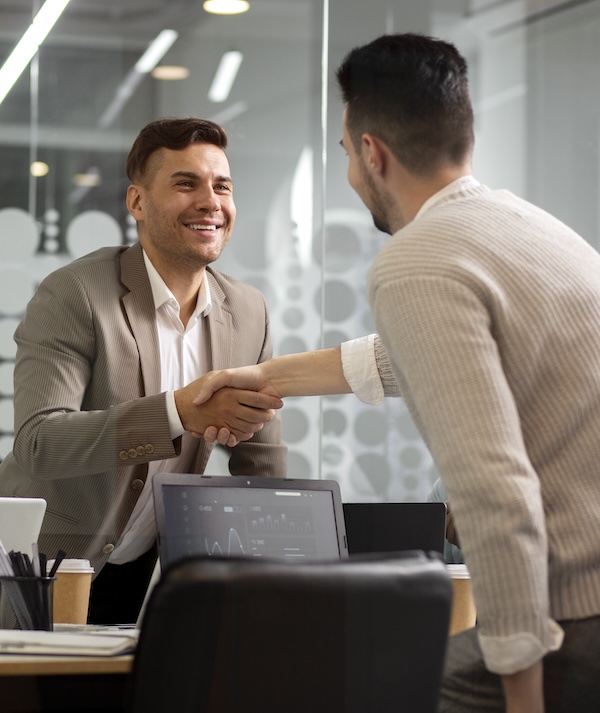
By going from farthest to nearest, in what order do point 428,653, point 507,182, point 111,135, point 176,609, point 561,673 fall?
point 507,182 < point 111,135 < point 561,673 < point 428,653 < point 176,609

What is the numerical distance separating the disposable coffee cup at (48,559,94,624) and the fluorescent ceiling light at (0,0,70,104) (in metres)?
2.10

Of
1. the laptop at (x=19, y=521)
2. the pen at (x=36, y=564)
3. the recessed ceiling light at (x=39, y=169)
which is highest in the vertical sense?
the recessed ceiling light at (x=39, y=169)

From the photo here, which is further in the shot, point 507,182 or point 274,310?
point 507,182

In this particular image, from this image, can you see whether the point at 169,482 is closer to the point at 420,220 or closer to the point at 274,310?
the point at 420,220

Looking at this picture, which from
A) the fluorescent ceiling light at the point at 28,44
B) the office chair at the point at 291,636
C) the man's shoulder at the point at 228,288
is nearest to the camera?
the office chair at the point at 291,636

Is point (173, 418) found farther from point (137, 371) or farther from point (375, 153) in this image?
point (375, 153)

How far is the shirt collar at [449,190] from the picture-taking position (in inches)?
70.1

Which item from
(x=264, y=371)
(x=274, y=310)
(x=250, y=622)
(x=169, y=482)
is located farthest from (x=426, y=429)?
(x=274, y=310)

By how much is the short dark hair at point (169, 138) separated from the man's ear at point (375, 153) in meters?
1.53

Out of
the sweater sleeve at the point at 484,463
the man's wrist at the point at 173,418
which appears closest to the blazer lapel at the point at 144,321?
the man's wrist at the point at 173,418

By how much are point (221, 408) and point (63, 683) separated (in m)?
1.05

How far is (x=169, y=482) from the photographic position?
7.04ft

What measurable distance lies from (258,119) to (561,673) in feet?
9.43

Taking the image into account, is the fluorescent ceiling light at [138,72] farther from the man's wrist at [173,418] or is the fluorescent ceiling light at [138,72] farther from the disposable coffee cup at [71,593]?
the disposable coffee cup at [71,593]
